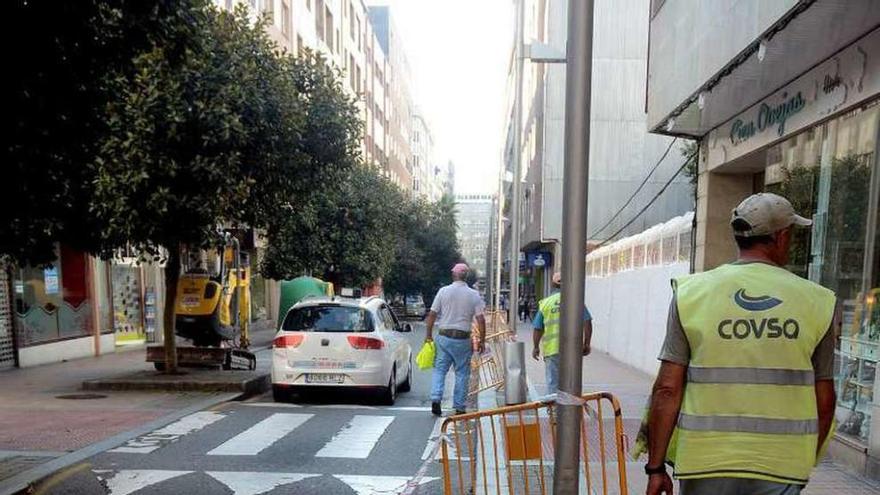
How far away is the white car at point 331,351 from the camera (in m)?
9.41

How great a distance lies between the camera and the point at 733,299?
2.37 metres

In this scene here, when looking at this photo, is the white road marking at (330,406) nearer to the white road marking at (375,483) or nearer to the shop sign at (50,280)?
the white road marking at (375,483)

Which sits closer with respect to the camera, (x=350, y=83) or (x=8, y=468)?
(x=8, y=468)

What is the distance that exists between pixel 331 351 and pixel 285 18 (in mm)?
24094

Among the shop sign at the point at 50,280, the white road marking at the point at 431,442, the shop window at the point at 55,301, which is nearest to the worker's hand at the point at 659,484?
the white road marking at the point at 431,442

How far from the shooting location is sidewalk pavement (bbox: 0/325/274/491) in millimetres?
6672

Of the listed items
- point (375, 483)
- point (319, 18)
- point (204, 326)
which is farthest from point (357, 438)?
point (319, 18)

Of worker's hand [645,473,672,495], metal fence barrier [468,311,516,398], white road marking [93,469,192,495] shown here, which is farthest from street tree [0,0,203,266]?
metal fence barrier [468,311,516,398]

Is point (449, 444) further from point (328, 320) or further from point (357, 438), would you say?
point (328, 320)

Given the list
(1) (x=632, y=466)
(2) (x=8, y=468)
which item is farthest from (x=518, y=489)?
(2) (x=8, y=468)

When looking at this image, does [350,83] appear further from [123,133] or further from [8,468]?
[8,468]

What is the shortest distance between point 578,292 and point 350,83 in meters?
44.6

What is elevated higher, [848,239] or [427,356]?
[848,239]

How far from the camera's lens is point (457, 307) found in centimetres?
821
